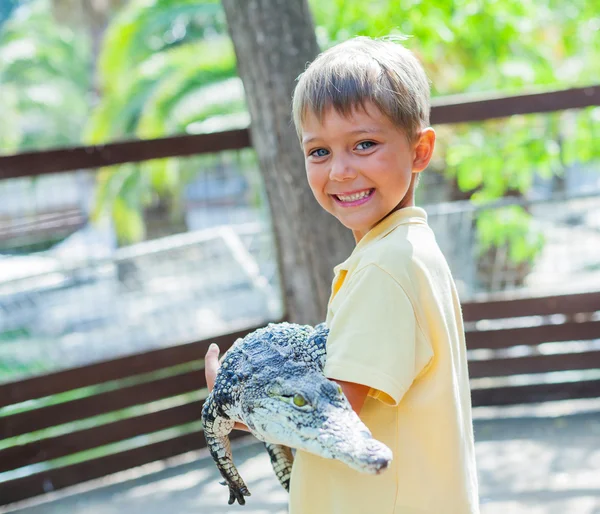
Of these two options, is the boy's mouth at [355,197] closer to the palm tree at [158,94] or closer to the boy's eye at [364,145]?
the boy's eye at [364,145]

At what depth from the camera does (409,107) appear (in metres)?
1.24

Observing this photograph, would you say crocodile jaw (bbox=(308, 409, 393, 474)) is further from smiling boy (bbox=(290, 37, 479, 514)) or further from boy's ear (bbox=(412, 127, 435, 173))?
boy's ear (bbox=(412, 127, 435, 173))

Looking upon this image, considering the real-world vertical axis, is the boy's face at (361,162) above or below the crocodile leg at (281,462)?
above

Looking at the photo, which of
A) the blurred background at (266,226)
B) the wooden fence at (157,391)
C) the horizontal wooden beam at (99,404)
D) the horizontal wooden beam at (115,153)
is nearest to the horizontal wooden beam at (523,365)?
the wooden fence at (157,391)

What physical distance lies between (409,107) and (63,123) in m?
25.0

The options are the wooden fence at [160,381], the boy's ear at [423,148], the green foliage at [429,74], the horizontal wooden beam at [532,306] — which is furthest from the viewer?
the green foliage at [429,74]

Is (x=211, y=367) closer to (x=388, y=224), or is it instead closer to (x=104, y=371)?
(x=388, y=224)

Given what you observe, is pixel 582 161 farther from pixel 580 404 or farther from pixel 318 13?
pixel 318 13

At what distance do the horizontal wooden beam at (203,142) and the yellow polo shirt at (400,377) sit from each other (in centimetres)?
249

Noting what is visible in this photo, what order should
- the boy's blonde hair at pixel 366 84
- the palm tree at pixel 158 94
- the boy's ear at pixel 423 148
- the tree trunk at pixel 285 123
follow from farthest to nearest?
1. the palm tree at pixel 158 94
2. the tree trunk at pixel 285 123
3. the boy's ear at pixel 423 148
4. the boy's blonde hair at pixel 366 84

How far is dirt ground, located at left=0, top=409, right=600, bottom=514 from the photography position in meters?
3.14

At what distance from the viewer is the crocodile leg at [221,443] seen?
1201 mm

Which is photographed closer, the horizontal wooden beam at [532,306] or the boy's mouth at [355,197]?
the boy's mouth at [355,197]

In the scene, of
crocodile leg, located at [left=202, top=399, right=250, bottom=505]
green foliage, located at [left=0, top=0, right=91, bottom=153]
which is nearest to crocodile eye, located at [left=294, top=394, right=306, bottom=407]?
crocodile leg, located at [left=202, top=399, right=250, bottom=505]
